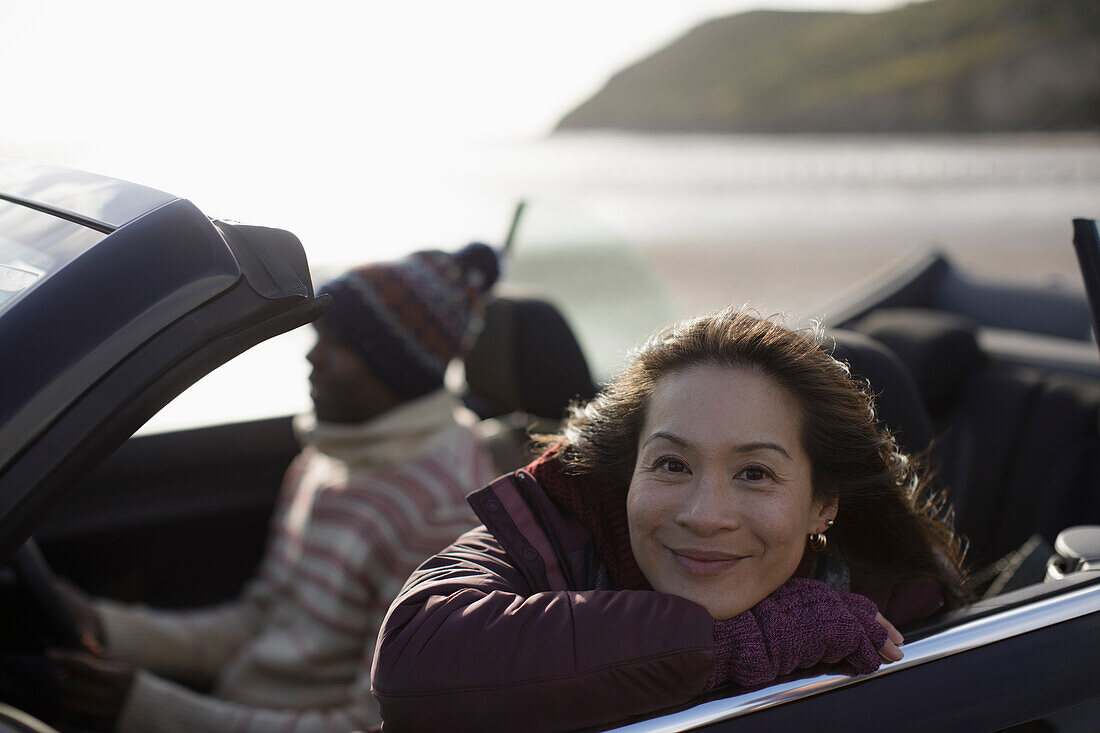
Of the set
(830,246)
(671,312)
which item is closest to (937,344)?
(671,312)

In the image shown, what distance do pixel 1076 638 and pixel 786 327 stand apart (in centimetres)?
60

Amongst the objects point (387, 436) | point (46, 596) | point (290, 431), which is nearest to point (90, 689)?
point (46, 596)

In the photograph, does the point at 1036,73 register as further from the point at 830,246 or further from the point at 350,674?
the point at 350,674

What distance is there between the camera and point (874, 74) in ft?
295

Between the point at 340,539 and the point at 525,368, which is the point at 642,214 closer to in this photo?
the point at 525,368

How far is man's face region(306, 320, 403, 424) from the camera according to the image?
7.13ft

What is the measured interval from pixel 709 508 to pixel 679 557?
80mm

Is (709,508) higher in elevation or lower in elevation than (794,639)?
higher

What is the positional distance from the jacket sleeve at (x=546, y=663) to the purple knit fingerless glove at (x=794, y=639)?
6 centimetres

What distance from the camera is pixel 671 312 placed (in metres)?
3.35

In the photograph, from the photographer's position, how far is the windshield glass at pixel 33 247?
916 millimetres

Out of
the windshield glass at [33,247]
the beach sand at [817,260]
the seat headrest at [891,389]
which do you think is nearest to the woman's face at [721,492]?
the seat headrest at [891,389]

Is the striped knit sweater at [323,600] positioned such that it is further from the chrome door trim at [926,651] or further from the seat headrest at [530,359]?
the chrome door trim at [926,651]

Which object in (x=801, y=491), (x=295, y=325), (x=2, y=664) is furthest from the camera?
(x=2, y=664)
